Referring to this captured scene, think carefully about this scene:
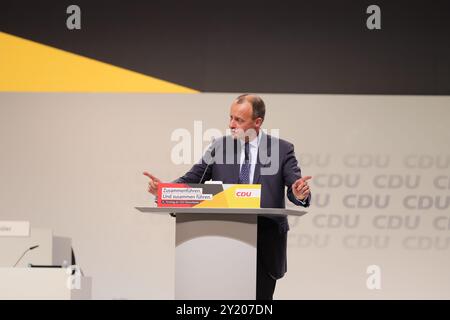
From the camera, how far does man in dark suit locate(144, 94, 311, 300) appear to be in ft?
13.6

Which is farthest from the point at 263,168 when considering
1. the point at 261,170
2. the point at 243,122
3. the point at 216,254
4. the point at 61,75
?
the point at 61,75

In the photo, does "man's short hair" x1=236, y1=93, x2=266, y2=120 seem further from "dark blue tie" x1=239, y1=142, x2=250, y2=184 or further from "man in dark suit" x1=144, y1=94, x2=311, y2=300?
"dark blue tie" x1=239, y1=142, x2=250, y2=184

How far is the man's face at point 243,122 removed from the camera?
471 cm

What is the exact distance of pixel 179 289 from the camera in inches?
148

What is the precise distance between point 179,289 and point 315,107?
3329 millimetres

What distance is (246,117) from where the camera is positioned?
15.6 ft

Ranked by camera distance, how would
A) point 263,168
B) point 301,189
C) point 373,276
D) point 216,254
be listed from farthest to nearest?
point 373,276 < point 263,168 < point 301,189 < point 216,254

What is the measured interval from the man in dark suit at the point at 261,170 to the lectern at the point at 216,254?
362mm

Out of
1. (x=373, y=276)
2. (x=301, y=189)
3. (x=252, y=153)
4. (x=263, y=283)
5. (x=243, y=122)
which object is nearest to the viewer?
(x=301, y=189)

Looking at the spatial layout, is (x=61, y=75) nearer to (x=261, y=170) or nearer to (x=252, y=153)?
(x=252, y=153)

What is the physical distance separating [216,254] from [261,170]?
0.90 m

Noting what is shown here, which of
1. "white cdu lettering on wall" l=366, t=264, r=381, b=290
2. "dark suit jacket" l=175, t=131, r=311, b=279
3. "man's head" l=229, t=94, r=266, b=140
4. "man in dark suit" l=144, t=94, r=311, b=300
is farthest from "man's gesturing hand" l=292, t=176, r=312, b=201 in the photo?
"white cdu lettering on wall" l=366, t=264, r=381, b=290

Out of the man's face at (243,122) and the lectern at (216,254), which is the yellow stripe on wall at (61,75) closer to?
the man's face at (243,122)

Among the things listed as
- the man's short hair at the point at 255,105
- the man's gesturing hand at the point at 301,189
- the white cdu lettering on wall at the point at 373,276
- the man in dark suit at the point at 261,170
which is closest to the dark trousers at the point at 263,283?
the man in dark suit at the point at 261,170
